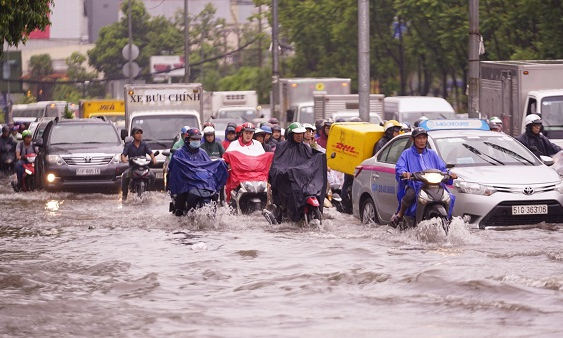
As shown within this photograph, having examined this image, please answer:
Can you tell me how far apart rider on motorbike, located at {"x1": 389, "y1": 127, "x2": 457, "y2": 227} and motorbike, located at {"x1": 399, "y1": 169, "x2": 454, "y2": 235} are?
0.20 m

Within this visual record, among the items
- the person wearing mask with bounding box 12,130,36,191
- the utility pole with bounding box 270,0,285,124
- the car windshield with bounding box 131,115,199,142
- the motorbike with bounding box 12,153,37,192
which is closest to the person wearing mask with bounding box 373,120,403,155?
the car windshield with bounding box 131,115,199,142

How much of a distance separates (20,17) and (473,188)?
9.44 m

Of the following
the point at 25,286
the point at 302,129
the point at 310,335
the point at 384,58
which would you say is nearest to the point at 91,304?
the point at 25,286

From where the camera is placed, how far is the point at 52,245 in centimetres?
1634

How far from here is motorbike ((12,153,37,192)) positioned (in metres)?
28.0

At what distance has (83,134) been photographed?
1069 inches

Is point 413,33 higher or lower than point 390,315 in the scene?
higher

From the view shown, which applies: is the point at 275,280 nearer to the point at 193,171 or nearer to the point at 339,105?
the point at 193,171

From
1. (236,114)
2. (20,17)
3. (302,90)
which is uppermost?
(20,17)

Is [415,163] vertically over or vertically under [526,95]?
under

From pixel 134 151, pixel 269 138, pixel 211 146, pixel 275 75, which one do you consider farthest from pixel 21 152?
pixel 275 75

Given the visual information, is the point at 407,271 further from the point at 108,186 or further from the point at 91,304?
the point at 108,186

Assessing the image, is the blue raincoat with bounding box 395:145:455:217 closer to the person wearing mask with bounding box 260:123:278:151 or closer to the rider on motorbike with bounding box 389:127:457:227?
the rider on motorbike with bounding box 389:127:457:227

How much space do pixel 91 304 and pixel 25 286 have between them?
151 centimetres
